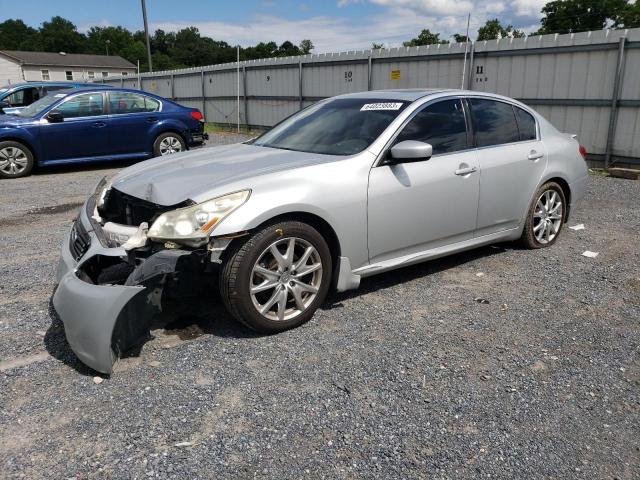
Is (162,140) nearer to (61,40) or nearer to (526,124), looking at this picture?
(526,124)

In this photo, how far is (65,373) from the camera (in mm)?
3076

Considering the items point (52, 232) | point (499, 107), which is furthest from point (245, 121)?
point (499, 107)

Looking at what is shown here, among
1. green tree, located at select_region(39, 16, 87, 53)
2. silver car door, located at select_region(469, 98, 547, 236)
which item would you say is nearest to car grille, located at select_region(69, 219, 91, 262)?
silver car door, located at select_region(469, 98, 547, 236)

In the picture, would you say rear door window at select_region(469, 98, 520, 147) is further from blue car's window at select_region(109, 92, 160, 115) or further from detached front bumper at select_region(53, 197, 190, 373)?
blue car's window at select_region(109, 92, 160, 115)

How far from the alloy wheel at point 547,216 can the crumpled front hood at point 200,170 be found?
2.53 meters

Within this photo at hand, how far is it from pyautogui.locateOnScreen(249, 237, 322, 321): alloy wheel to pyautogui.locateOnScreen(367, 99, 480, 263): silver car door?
532 millimetres

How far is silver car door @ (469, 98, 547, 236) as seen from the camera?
462cm

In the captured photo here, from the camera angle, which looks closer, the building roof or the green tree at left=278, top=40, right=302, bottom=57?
the building roof

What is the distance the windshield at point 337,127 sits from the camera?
4.11m

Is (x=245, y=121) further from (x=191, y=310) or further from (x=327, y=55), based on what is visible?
(x=191, y=310)

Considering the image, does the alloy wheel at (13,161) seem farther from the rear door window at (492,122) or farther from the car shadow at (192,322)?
the rear door window at (492,122)

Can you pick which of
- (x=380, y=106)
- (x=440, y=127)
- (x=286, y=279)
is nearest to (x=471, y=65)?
(x=440, y=127)

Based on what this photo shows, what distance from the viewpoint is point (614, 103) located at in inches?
383

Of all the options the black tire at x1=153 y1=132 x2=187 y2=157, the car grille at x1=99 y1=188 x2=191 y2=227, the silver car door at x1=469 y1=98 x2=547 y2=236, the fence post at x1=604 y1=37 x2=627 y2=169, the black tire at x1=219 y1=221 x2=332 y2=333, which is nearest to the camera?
the black tire at x1=219 y1=221 x2=332 y2=333
